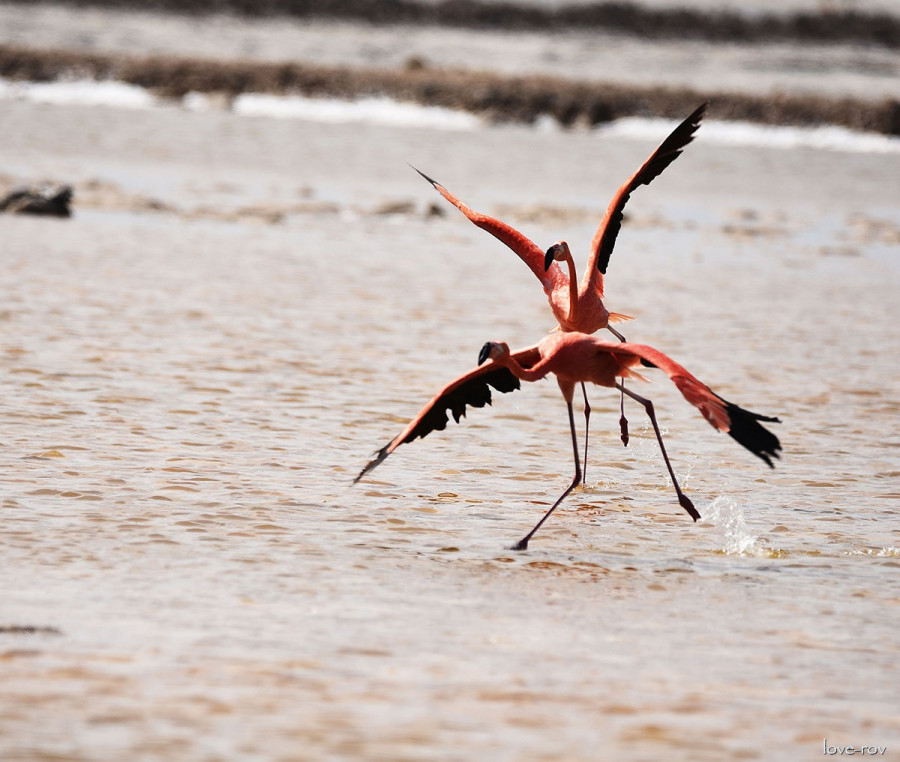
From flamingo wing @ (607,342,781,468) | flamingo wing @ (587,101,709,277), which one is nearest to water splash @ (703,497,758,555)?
flamingo wing @ (607,342,781,468)

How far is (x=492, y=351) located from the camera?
20.7ft

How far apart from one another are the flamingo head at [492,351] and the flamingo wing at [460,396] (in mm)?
156

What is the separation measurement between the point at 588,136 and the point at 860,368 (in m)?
24.2

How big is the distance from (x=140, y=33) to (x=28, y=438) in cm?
4297

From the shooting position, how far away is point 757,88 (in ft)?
140

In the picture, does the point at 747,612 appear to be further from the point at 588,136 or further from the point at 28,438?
the point at 588,136

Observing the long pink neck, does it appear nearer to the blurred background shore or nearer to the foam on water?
the foam on water

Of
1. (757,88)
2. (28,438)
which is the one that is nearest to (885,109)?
(757,88)

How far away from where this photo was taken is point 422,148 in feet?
94.0

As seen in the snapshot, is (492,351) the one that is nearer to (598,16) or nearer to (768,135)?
(768,135)

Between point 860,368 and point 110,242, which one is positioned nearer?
point 860,368

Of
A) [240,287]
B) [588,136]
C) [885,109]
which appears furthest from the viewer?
[885,109]

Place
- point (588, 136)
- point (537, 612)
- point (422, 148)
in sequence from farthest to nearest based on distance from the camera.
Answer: point (588, 136), point (422, 148), point (537, 612)

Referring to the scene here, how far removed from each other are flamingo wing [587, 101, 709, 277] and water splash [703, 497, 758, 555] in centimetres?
123
